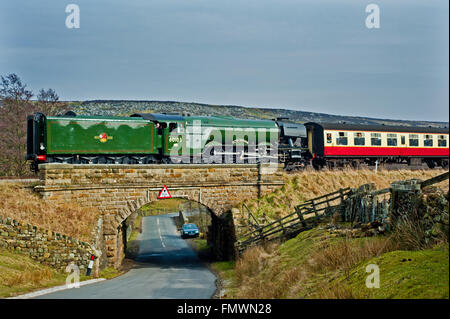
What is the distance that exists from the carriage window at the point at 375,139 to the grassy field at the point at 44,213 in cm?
2159

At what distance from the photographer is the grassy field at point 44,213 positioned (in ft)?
65.6

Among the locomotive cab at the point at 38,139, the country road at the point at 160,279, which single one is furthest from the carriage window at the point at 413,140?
the locomotive cab at the point at 38,139

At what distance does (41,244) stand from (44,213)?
203cm

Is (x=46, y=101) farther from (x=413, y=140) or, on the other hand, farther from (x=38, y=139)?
(x=413, y=140)

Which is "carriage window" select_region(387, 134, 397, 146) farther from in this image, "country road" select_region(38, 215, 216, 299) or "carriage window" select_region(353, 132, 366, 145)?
"country road" select_region(38, 215, 216, 299)

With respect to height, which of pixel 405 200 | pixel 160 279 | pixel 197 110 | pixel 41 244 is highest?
pixel 197 110

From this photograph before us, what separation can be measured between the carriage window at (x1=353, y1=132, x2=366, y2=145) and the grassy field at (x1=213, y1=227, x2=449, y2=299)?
17353 millimetres

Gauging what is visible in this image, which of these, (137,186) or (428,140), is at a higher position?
(428,140)

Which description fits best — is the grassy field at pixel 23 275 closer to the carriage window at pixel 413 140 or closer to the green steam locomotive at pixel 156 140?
the green steam locomotive at pixel 156 140

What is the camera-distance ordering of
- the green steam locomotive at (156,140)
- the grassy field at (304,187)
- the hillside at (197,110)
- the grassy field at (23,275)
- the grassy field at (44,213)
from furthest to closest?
the hillside at (197,110) → the grassy field at (304,187) → the green steam locomotive at (156,140) → the grassy field at (44,213) → the grassy field at (23,275)

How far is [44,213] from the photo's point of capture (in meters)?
20.6

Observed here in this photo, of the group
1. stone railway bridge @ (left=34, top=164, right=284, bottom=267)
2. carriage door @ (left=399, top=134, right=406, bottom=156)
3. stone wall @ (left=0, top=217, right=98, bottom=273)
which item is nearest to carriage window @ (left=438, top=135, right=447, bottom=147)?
carriage door @ (left=399, top=134, right=406, bottom=156)

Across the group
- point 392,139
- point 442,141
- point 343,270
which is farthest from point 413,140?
point 343,270
